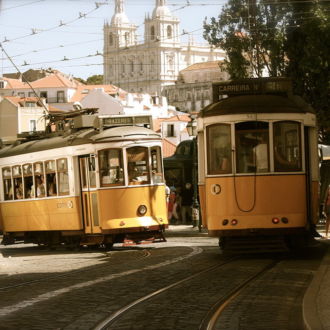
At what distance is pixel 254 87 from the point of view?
2044 centimetres

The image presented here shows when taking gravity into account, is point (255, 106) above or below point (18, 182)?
above

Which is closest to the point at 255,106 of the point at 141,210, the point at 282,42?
the point at 141,210

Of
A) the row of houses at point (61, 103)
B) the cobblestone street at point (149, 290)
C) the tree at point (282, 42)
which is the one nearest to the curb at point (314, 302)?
the cobblestone street at point (149, 290)

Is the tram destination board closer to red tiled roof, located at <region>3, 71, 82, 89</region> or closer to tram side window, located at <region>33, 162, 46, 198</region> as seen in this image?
tram side window, located at <region>33, 162, 46, 198</region>

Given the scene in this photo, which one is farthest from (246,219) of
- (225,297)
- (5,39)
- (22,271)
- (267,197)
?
(5,39)

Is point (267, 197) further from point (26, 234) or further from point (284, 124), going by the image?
point (26, 234)

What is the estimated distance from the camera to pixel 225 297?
12719 mm

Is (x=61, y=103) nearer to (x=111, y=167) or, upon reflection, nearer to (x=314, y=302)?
(x=111, y=167)

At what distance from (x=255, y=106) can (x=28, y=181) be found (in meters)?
9.80

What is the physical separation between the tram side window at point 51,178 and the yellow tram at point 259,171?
7.15 metres

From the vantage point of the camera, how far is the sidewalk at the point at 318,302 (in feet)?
32.1

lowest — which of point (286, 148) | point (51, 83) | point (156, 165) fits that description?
point (156, 165)

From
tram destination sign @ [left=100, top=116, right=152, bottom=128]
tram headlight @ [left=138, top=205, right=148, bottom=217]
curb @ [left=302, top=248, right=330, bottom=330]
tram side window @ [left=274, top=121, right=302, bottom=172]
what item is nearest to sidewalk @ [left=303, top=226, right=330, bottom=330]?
curb @ [left=302, top=248, right=330, bottom=330]

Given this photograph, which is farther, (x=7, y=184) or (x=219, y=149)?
(x=7, y=184)
